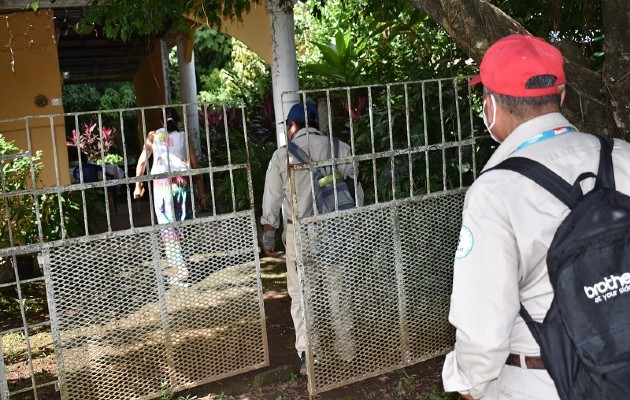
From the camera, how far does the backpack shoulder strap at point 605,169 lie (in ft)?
6.66

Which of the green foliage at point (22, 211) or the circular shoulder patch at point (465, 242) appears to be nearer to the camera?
the circular shoulder patch at point (465, 242)

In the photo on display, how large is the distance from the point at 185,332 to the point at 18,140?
260 inches

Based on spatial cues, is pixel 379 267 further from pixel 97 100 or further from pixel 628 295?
pixel 97 100

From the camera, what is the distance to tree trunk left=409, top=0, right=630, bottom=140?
14.6ft

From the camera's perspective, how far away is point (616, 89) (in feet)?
14.6

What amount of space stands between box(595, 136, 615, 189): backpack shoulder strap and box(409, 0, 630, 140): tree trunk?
2.50m

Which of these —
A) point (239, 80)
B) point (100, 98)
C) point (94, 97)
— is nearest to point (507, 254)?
point (239, 80)

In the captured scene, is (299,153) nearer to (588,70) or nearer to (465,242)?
(588,70)

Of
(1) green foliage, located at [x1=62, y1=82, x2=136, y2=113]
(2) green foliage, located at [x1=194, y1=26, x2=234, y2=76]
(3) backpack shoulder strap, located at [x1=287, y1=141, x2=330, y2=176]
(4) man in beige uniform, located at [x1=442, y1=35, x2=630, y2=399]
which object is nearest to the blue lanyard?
(4) man in beige uniform, located at [x1=442, y1=35, x2=630, y2=399]

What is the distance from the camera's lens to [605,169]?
81.0 inches

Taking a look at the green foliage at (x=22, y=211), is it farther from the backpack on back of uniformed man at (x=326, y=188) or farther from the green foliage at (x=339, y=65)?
the green foliage at (x=339, y=65)

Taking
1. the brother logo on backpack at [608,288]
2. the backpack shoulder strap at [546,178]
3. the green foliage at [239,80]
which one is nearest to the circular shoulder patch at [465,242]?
the backpack shoulder strap at [546,178]

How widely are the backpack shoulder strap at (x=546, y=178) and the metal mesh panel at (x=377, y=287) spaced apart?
255cm

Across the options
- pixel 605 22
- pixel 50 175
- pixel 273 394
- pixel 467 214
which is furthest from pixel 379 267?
pixel 50 175
